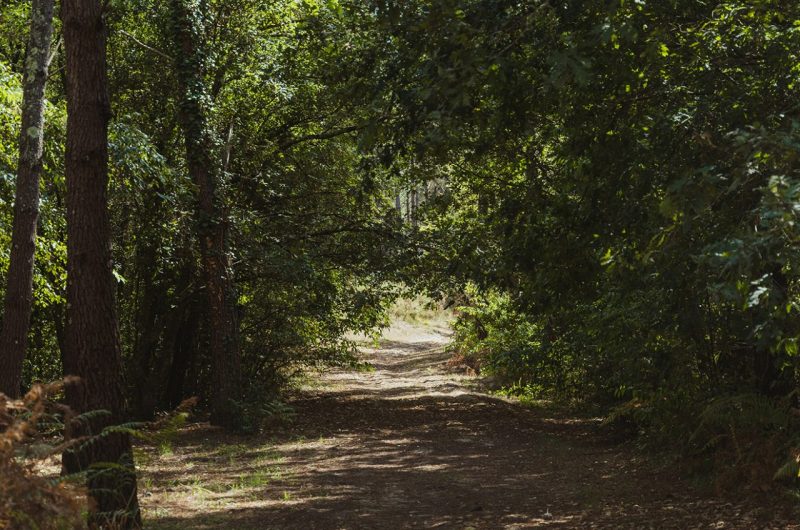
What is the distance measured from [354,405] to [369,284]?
303cm

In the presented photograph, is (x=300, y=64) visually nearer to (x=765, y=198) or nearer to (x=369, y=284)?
(x=369, y=284)

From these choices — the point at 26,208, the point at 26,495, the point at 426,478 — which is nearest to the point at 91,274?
the point at 26,495

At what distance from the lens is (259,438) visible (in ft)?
47.9

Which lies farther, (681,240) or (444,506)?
(444,506)

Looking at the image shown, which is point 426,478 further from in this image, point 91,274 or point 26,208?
point 26,208

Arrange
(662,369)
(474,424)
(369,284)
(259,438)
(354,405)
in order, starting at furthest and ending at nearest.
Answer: (354,405) → (369,284) → (474,424) → (259,438) → (662,369)

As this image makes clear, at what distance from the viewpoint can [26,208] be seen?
35.0ft

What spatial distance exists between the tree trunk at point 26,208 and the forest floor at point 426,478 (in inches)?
93.2

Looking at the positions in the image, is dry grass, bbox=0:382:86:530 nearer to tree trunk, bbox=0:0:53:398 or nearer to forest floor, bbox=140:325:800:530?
forest floor, bbox=140:325:800:530

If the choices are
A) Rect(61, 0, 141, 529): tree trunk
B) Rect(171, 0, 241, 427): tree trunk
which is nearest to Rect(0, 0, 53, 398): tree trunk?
Rect(171, 0, 241, 427): tree trunk

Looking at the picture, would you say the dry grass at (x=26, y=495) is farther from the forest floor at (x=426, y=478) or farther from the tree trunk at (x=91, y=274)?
the forest floor at (x=426, y=478)

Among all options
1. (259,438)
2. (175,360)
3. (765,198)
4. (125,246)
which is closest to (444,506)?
(765,198)

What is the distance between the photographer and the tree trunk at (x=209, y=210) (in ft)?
46.4

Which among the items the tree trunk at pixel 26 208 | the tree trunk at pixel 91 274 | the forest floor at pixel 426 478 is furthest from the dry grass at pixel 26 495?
the tree trunk at pixel 26 208
